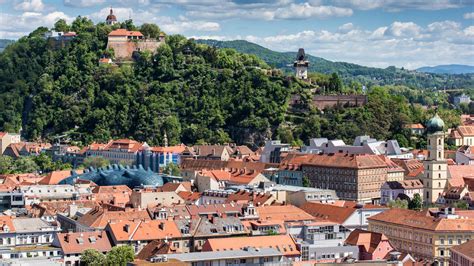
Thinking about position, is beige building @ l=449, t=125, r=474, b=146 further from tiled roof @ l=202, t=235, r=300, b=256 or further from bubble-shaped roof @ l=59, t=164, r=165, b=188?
tiled roof @ l=202, t=235, r=300, b=256

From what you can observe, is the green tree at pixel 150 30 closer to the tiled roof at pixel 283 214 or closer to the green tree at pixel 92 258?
the tiled roof at pixel 283 214

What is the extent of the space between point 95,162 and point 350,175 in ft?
106

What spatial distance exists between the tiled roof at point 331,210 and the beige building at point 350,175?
1924 cm

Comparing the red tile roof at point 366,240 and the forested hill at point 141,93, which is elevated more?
the forested hill at point 141,93

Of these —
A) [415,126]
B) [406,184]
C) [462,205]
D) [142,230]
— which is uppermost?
[415,126]

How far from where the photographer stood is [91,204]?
75.4 m

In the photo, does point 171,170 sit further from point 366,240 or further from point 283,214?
point 366,240

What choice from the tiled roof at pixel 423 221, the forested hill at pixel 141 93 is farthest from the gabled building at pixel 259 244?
the forested hill at pixel 141 93

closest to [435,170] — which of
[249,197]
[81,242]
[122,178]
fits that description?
[249,197]

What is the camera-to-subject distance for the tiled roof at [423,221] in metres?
64.4

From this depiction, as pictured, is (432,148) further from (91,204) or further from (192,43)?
(192,43)

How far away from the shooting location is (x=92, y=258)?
178 feet

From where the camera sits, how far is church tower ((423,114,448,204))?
91.8 metres

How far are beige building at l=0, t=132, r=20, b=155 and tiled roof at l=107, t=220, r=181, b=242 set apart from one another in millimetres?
76440
